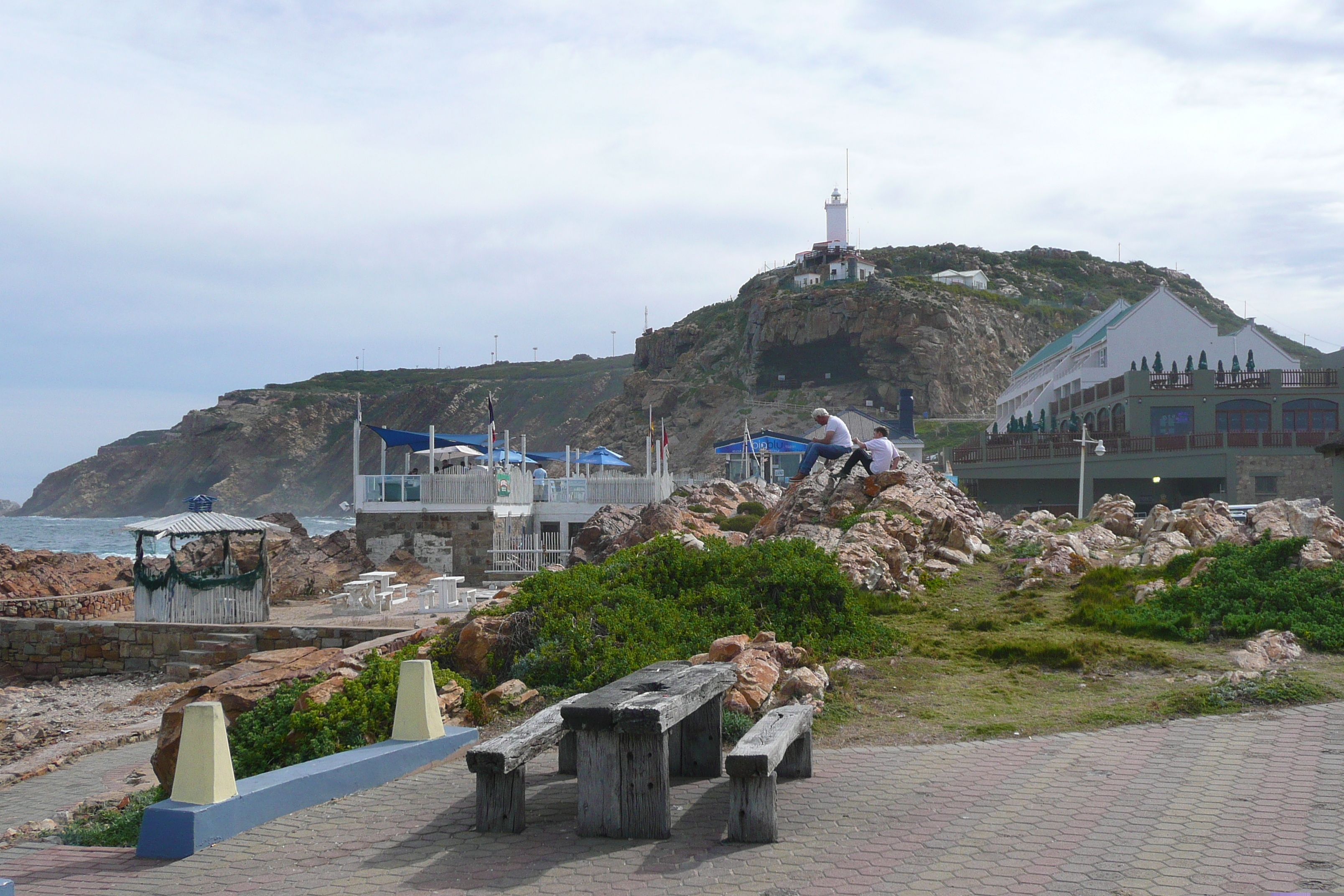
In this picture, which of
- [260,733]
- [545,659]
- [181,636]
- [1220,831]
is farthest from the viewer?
[181,636]

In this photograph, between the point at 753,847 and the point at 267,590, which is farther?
the point at 267,590

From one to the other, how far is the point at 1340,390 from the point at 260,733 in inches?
1890

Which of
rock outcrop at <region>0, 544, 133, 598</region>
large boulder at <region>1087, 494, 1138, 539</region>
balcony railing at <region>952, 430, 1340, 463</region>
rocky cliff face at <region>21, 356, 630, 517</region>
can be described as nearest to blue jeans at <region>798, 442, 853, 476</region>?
large boulder at <region>1087, 494, 1138, 539</region>

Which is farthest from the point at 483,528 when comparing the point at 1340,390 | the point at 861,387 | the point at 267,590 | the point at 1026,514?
the point at 861,387

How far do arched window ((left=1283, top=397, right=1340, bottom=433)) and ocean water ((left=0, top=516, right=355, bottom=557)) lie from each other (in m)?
44.7

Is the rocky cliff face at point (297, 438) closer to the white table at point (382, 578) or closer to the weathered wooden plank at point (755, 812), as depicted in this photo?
the white table at point (382, 578)

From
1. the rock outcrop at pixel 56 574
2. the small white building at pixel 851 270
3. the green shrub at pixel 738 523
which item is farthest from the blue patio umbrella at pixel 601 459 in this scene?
the small white building at pixel 851 270

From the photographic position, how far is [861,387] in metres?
91.0

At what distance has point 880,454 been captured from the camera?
1661cm

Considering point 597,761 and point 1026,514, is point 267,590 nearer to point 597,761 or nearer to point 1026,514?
point 597,761

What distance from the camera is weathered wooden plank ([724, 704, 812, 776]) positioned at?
499 centimetres

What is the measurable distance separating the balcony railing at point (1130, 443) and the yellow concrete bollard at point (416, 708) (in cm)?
3971

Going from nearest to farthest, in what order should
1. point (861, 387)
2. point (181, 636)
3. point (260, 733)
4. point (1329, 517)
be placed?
point (260, 733) < point (1329, 517) < point (181, 636) < point (861, 387)

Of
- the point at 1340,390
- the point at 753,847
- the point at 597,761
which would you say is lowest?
the point at 753,847
